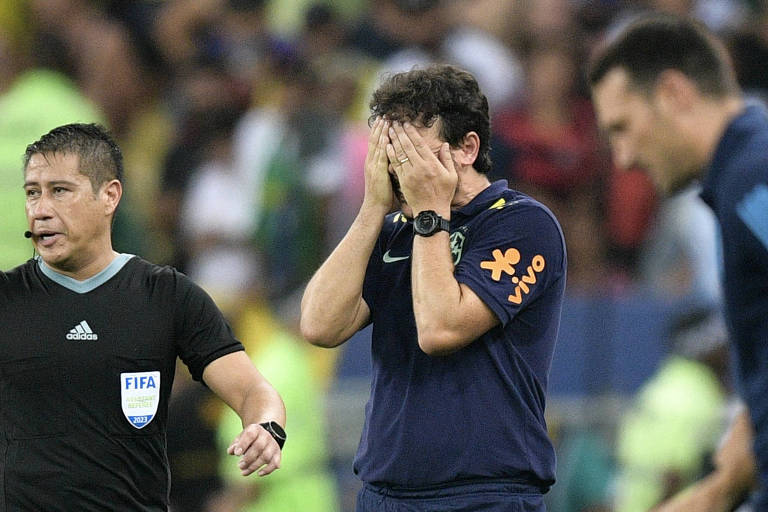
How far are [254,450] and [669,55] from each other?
1.61m

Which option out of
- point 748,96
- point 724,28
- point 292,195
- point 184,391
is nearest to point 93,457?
point 184,391

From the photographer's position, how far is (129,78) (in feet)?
32.7

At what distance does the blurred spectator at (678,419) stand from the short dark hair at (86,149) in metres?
4.52

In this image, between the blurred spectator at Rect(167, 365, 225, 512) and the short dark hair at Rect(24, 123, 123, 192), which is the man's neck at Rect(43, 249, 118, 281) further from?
the blurred spectator at Rect(167, 365, 225, 512)

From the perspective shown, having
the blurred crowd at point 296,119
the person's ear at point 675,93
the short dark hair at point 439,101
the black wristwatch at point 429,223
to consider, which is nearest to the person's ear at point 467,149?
the short dark hair at point 439,101

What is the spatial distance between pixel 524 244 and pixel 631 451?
403 centimetres

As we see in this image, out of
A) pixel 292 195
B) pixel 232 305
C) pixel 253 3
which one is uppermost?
pixel 253 3

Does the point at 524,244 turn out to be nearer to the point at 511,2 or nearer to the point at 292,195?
the point at 292,195

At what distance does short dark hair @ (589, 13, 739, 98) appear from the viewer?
340 centimetres

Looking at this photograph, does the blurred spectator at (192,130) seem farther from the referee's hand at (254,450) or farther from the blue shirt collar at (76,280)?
the referee's hand at (254,450)

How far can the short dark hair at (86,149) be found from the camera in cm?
411

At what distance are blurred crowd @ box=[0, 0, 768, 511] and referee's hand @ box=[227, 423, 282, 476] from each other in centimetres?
414

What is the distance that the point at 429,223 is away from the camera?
Result: 4035 mm

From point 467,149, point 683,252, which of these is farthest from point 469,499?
point 683,252
